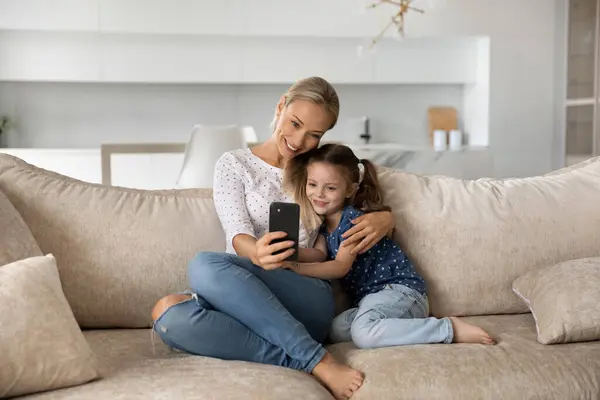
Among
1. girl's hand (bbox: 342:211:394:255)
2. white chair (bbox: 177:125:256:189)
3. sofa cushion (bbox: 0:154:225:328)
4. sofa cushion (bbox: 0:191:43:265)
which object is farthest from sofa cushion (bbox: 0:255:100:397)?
white chair (bbox: 177:125:256:189)

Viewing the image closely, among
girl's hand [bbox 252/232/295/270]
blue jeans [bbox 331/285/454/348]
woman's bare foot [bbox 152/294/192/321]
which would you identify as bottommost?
blue jeans [bbox 331/285/454/348]

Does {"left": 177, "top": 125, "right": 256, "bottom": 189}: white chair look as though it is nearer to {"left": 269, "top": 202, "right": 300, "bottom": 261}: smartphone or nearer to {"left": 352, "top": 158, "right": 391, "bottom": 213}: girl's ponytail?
{"left": 352, "top": 158, "right": 391, "bottom": 213}: girl's ponytail

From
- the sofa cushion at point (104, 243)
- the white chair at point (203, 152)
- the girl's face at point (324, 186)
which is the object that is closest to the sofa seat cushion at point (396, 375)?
the sofa cushion at point (104, 243)

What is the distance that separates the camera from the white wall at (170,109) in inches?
231

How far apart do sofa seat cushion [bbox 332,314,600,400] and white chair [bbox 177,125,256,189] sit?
229 centimetres

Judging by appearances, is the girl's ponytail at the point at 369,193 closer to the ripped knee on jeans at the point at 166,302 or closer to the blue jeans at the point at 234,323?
the blue jeans at the point at 234,323

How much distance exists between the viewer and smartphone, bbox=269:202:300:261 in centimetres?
179

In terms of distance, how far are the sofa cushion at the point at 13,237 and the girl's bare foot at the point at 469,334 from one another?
102 centimetres

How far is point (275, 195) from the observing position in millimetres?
2129

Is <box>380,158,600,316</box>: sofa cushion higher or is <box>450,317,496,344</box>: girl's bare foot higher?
<box>380,158,600,316</box>: sofa cushion

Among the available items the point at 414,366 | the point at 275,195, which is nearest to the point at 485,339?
the point at 414,366

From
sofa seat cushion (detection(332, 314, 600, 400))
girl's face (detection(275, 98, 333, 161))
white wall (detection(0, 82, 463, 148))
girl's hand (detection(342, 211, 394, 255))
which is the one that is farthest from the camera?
white wall (detection(0, 82, 463, 148))

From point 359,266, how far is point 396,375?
47 cm

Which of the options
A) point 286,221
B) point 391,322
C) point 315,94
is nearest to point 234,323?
point 286,221
